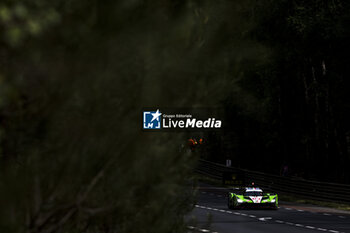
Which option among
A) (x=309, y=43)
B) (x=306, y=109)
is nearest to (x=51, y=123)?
(x=309, y=43)

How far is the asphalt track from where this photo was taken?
2636 centimetres

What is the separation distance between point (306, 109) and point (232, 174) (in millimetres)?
6992

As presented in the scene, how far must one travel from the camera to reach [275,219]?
99.8 ft

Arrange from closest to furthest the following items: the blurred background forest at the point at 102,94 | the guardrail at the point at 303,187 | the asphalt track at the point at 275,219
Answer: the blurred background forest at the point at 102,94, the asphalt track at the point at 275,219, the guardrail at the point at 303,187

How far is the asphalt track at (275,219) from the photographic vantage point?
26.4 m

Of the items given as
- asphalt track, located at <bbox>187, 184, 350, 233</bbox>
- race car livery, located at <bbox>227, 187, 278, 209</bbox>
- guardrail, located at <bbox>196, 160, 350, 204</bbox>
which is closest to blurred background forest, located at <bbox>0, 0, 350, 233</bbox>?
asphalt track, located at <bbox>187, 184, 350, 233</bbox>

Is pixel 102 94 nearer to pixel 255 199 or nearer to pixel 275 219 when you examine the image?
pixel 275 219

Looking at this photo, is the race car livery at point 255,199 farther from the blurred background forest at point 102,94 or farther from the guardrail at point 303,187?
the blurred background forest at point 102,94

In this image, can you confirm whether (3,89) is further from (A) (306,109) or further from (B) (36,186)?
(A) (306,109)

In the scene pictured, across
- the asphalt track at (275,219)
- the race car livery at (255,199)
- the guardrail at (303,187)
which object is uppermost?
the guardrail at (303,187)

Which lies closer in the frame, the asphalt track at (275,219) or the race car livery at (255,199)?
the asphalt track at (275,219)

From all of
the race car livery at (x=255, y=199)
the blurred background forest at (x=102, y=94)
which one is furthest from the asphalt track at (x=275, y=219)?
the blurred background forest at (x=102, y=94)

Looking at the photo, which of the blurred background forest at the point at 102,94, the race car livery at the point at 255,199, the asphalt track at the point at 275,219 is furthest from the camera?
the race car livery at the point at 255,199

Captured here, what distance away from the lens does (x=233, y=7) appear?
7.40 m
